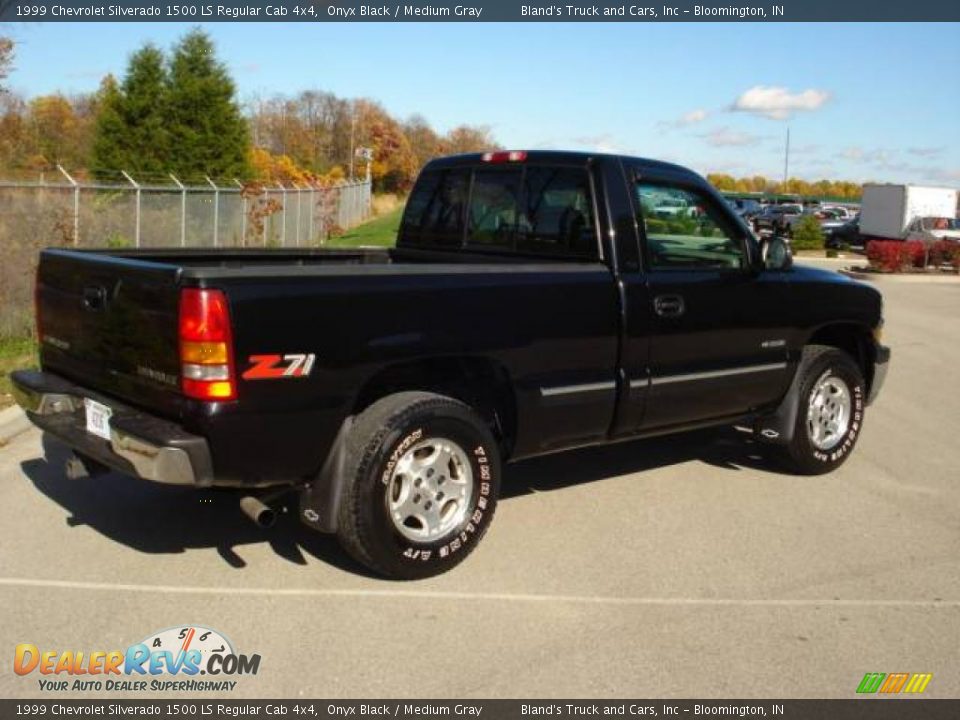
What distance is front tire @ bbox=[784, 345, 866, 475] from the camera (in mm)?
6441

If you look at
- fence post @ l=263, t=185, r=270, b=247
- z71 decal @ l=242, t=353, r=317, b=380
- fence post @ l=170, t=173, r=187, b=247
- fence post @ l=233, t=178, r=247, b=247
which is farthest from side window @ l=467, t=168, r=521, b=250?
fence post @ l=263, t=185, r=270, b=247

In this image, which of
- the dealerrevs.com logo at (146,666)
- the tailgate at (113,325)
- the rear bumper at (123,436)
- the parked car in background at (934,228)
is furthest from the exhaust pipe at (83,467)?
the parked car in background at (934,228)

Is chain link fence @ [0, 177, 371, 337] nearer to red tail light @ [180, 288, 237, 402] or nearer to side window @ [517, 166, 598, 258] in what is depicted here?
side window @ [517, 166, 598, 258]

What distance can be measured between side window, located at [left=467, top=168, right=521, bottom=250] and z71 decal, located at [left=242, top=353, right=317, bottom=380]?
6.62 ft

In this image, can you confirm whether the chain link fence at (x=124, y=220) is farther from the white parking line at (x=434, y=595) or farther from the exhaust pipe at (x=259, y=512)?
the exhaust pipe at (x=259, y=512)

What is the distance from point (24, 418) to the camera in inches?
279

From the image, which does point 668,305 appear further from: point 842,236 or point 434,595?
point 842,236

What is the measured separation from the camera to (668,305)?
5.43 m

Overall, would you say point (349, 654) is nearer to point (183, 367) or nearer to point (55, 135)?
point (183, 367)

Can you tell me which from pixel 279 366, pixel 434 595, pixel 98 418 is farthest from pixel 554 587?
pixel 98 418

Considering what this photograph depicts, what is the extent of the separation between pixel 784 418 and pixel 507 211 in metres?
2.30

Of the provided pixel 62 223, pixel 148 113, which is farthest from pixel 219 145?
pixel 62 223

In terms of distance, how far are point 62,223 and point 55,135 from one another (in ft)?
100
